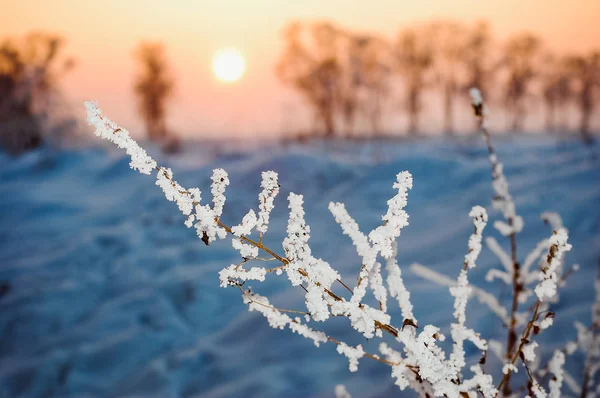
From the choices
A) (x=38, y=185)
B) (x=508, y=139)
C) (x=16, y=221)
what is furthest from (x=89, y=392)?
(x=508, y=139)

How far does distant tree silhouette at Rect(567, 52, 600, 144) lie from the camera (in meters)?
29.5

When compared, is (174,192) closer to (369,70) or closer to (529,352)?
(529,352)

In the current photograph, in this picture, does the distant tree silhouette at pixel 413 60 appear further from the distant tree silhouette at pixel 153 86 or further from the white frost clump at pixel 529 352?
the white frost clump at pixel 529 352

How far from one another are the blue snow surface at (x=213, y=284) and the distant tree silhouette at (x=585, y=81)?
2191 cm

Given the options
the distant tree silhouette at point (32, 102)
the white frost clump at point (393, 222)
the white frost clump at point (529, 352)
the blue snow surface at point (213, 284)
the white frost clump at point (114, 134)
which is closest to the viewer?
the white frost clump at point (114, 134)

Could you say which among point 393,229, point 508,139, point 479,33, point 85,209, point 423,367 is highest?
point 479,33

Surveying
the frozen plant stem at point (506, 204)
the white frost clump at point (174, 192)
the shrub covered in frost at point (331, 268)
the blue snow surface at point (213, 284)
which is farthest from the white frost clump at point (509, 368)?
the blue snow surface at point (213, 284)

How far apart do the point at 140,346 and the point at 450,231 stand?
4942mm

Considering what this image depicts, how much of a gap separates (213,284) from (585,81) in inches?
1296

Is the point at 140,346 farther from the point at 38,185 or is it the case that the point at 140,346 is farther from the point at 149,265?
the point at 38,185

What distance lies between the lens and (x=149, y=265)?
326 inches

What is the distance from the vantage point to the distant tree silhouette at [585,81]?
2949 centimetres

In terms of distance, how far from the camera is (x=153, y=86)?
31.2 metres

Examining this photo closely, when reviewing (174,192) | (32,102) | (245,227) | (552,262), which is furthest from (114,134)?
(32,102)
